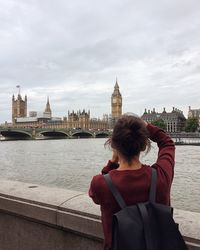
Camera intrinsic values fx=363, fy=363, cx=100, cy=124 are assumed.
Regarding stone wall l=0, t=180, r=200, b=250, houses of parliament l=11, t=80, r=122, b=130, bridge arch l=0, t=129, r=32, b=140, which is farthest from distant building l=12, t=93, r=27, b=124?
stone wall l=0, t=180, r=200, b=250

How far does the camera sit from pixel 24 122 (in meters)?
144

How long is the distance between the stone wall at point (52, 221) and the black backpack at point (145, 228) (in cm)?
44

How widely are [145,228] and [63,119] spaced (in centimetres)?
14507

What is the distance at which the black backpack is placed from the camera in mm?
1460

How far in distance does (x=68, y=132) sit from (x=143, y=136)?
89821 mm

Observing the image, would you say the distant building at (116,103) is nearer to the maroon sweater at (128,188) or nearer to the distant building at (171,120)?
the distant building at (171,120)

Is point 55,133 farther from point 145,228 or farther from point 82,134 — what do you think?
point 145,228

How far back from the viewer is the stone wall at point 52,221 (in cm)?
223

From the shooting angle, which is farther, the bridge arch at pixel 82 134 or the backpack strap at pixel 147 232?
the bridge arch at pixel 82 134

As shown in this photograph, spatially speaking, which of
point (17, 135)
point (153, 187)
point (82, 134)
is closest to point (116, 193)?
point (153, 187)

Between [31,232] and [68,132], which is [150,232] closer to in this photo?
[31,232]

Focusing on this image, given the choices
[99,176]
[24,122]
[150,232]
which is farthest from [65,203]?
[24,122]

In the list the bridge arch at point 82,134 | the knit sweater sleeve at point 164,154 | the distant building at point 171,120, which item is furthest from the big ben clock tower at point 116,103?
the knit sweater sleeve at point 164,154

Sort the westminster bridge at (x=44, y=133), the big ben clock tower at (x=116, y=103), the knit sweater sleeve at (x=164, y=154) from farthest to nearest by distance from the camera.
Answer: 1. the big ben clock tower at (x=116, y=103)
2. the westminster bridge at (x=44, y=133)
3. the knit sweater sleeve at (x=164, y=154)
